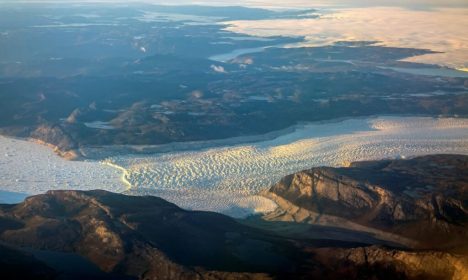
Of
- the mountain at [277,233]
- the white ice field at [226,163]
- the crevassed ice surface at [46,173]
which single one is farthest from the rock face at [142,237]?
the crevassed ice surface at [46,173]

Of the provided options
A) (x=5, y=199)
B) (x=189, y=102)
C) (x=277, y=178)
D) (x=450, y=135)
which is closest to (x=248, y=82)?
(x=189, y=102)

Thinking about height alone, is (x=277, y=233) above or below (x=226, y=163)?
above

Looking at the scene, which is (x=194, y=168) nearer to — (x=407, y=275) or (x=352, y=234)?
(x=352, y=234)

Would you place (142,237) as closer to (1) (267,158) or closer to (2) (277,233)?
(2) (277,233)

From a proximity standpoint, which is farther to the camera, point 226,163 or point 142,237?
point 226,163

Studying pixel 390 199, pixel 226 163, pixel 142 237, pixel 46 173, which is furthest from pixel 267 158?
pixel 142 237

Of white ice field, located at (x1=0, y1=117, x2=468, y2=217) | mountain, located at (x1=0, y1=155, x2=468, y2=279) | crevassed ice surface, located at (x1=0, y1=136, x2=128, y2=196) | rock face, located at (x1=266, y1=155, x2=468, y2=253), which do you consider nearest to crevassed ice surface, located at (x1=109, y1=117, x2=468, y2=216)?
white ice field, located at (x1=0, y1=117, x2=468, y2=217)
